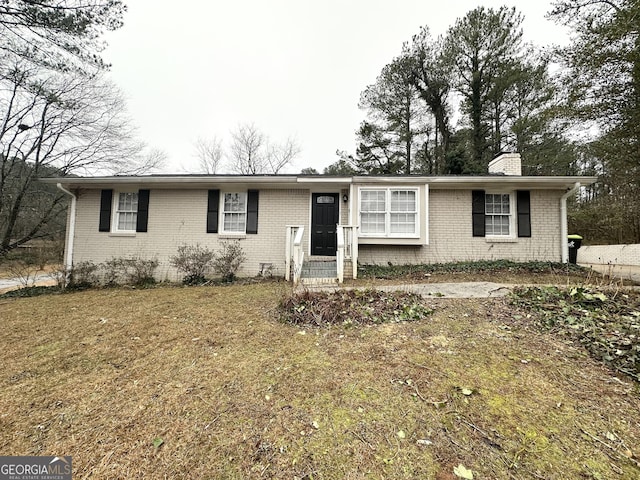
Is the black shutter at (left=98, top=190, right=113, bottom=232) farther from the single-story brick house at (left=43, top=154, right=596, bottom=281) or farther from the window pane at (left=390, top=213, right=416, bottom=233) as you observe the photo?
the window pane at (left=390, top=213, right=416, bottom=233)

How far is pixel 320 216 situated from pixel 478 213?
15.2 ft

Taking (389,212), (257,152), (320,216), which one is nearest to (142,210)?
(320,216)

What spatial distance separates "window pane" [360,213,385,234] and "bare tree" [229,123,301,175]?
15894mm

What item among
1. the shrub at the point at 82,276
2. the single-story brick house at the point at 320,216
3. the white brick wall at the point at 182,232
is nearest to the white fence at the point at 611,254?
the single-story brick house at the point at 320,216

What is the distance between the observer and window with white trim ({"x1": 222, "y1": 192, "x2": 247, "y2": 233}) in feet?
26.2

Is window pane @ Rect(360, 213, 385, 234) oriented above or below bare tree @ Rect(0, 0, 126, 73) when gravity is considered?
below

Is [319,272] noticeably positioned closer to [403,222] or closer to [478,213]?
[403,222]

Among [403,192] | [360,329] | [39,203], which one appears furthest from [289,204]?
[39,203]

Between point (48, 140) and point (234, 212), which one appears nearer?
point (234, 212)

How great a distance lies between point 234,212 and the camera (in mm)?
8000

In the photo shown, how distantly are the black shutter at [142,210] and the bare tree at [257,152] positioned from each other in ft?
47.6

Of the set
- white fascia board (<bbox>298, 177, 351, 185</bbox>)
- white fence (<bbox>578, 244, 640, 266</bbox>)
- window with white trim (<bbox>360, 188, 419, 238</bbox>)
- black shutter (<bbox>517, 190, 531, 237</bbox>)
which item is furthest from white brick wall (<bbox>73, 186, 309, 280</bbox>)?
white fence (<bbox>578, 244, 640, 266</bbox>)

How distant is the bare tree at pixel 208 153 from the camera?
22.4 meters

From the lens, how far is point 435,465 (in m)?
1.52
